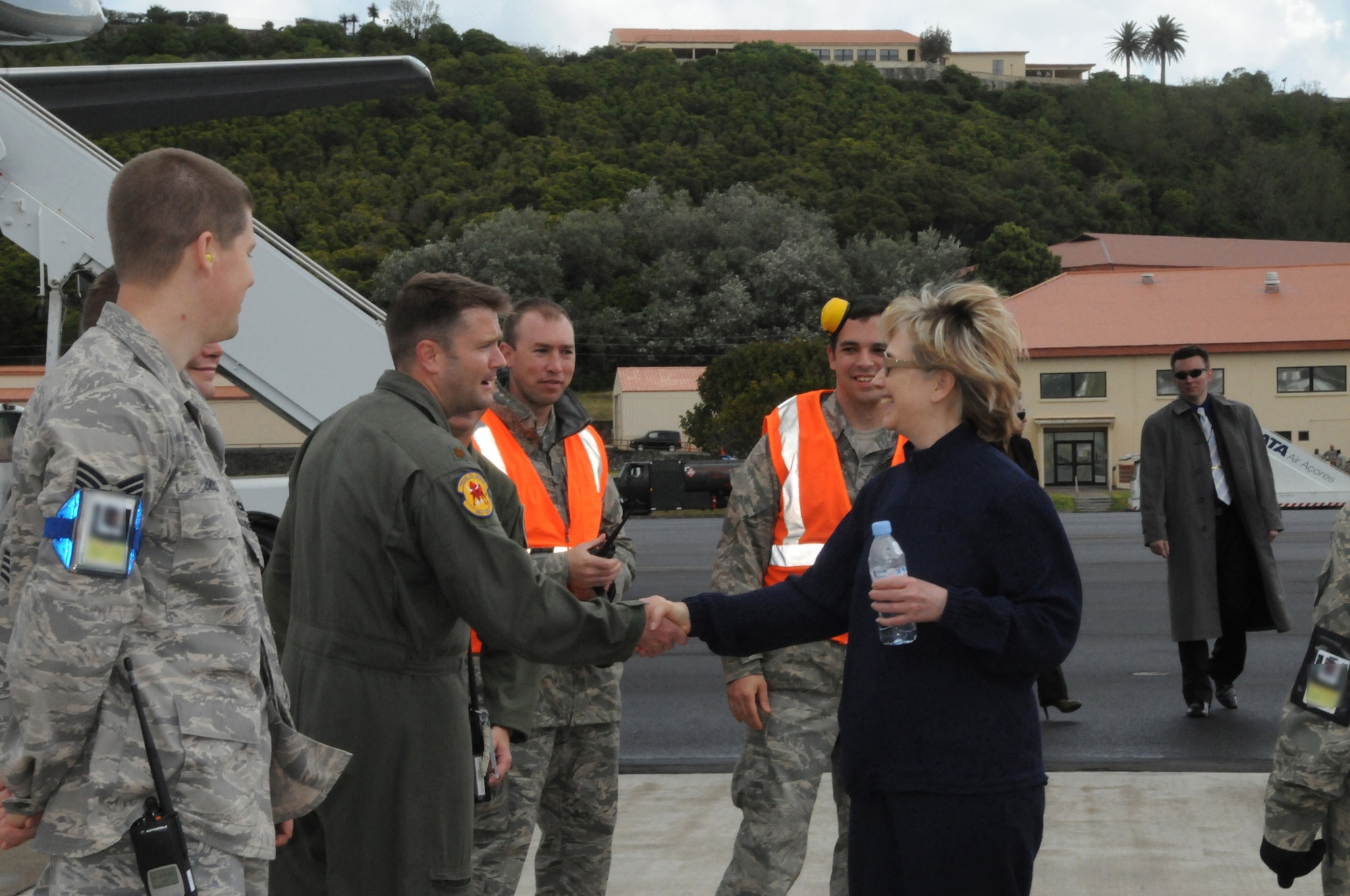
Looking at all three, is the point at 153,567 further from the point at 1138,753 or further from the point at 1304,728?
the point at 1138,753

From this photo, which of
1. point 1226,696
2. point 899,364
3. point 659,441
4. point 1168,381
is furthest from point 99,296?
point 659,441

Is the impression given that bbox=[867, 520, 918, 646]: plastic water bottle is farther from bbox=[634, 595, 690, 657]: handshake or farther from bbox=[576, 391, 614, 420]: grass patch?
bbox=[576, 391, 614, 420]: grass patch

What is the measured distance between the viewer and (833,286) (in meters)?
70.6

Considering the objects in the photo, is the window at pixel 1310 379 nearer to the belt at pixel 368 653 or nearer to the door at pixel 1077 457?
the door at pixel 1077 457

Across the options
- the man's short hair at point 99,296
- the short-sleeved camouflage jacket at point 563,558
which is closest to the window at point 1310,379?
the short-sleeved camouflage jacket at point 563,558

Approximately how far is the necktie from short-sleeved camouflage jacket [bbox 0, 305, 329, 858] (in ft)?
23.0

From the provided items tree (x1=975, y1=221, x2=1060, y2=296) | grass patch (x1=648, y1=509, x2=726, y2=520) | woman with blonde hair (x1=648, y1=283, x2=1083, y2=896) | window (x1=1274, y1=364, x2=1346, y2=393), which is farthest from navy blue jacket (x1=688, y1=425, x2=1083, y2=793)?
tree (x1=975, y1=221, x2=1060, y2=296)

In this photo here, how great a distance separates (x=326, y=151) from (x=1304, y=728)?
95879 mm

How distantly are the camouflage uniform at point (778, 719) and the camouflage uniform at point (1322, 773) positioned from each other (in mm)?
1471

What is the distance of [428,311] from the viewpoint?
3.46m

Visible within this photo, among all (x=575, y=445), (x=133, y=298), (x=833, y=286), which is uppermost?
(x=833, y=286)

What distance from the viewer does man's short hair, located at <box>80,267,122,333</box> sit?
3.77 meters

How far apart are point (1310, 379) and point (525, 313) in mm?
55283

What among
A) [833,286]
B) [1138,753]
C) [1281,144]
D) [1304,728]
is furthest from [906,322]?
[1281,144]
